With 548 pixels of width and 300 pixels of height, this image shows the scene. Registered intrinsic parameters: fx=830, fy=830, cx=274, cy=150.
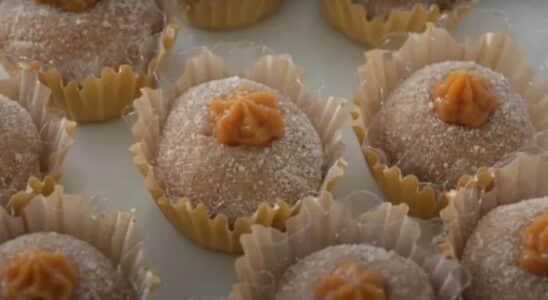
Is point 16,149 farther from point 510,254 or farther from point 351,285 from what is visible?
point 510,254

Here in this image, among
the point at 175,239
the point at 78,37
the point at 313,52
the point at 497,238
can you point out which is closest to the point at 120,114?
the point at 78,37

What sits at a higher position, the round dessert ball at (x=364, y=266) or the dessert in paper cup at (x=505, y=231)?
the dessert in paper cup at (x=505, y=231)

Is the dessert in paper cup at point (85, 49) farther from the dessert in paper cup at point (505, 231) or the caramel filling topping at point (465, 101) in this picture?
the dessert in paper cup at point (505, 231)

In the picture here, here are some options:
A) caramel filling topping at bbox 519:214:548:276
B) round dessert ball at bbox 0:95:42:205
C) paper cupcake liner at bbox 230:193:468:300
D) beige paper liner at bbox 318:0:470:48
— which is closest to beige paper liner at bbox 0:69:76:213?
round dessert ball at bbox 0:95:42:205

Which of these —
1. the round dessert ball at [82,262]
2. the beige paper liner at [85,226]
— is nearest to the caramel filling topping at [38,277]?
the round dessert ball at [82,262]

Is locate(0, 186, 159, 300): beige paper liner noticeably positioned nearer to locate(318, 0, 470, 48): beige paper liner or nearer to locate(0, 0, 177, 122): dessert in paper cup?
locate(0, 0, 177, 122): dessert in paper cup

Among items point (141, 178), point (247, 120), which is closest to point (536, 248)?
point (247, 120)

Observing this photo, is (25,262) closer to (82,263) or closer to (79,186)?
(82,263)
